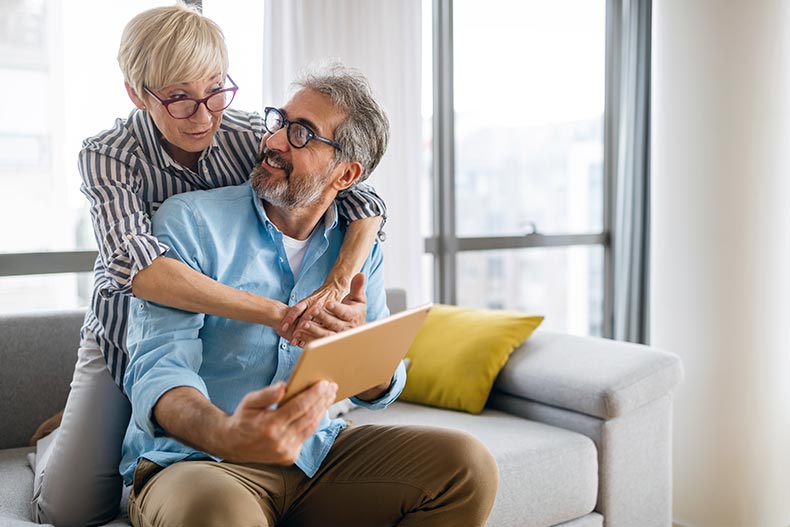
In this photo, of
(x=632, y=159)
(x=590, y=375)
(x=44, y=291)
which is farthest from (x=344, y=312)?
(x=632, y=159)

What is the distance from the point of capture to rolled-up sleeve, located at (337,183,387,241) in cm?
187

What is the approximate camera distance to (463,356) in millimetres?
2693

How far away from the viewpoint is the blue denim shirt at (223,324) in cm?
153

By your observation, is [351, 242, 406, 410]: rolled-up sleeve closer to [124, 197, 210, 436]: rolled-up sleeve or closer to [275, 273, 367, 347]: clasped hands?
[275, 273, 367, 347]: clasped hands

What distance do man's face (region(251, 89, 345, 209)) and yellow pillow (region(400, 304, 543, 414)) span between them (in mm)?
1100

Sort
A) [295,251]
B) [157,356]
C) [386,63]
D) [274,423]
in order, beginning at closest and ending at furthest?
[274,423] → [157,356] → [295,251] → [386,63]

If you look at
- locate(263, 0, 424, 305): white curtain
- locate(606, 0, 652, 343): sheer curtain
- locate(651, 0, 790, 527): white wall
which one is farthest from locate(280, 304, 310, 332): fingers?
locate(606, 0, 652, 343): sheer curtain

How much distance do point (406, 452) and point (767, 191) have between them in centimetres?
202

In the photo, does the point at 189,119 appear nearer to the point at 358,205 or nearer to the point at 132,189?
the point at 132,189

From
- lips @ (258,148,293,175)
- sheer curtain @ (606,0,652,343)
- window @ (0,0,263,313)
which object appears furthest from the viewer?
sheer curtain @ (606,0,652,343)

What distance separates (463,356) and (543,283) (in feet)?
5.35

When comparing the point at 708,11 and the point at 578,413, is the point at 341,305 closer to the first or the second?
the point at 578,413

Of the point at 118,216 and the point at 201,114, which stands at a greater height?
the point at 201,114

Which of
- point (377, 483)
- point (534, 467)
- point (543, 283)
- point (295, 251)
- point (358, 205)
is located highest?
point (358, 205)
